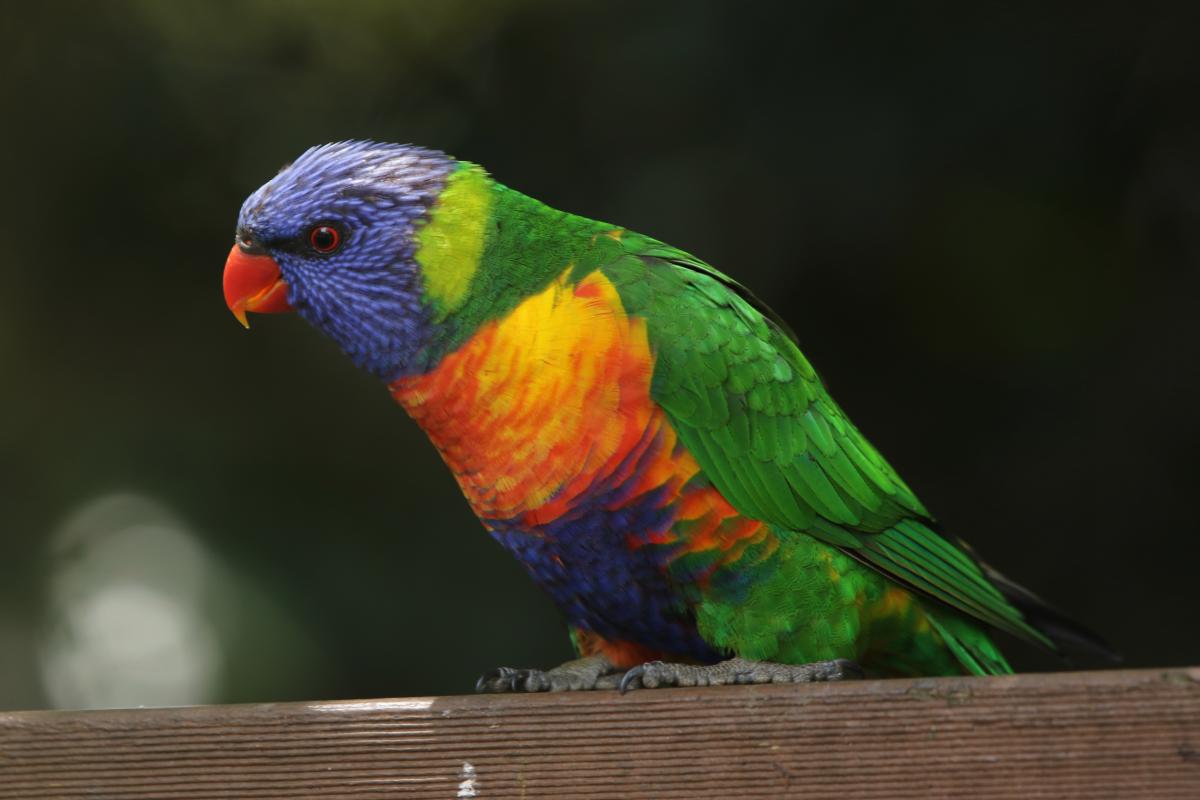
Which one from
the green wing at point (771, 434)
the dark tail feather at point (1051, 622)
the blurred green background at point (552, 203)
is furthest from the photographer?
the blurred green background at point (552, 203)

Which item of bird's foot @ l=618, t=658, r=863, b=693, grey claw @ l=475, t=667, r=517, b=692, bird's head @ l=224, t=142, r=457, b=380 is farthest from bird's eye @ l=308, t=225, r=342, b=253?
bird's foot @ l=618, t=658, r=863, b=693

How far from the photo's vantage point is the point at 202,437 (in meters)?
3.32

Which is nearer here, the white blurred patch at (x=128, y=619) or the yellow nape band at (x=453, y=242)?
the yellow nape band at (x=453, y=242)

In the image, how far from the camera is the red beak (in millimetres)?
2123

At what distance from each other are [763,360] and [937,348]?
4.08 ft

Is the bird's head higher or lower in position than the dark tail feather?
higher

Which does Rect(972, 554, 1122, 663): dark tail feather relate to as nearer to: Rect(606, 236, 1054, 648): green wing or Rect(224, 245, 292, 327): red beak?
Rect(606, 236, 1054, 648): green wing

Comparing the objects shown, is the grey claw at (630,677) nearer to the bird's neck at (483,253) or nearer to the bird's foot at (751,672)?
the bird's foot at (751,672)

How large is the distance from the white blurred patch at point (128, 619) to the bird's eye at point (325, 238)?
1.51 metres

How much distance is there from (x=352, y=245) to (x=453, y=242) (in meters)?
0.19

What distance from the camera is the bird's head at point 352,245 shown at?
2004mm

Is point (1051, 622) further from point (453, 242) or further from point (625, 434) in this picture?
point (453, 242)

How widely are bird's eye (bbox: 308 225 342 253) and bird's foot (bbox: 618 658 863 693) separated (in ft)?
3.05

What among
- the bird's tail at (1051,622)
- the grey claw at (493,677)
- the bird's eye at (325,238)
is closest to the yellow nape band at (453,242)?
the bird's eye at (325,238)
